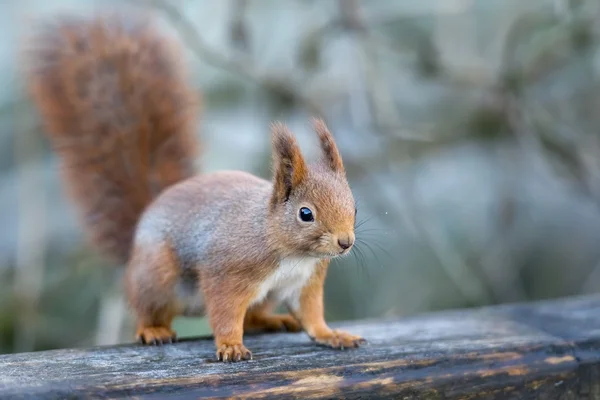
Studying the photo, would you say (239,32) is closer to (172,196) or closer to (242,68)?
(242,68)

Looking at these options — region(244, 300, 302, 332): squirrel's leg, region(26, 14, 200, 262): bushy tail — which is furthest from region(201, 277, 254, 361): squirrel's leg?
region(26, 14, 200, 262): bushy tail

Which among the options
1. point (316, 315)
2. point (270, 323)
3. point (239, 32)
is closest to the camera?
point (316, 315)

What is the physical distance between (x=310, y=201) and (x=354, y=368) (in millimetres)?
221

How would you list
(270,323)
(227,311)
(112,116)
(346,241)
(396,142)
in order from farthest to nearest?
(396,142) → (112,116) → (270,323) → (227,311) → (346,241)

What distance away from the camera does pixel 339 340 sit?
1.15 meters

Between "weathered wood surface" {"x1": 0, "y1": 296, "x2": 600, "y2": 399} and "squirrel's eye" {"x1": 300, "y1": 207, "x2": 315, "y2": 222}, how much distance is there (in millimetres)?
189

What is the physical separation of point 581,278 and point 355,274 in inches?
28.3

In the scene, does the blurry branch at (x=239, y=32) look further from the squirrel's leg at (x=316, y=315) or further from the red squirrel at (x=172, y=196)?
the squirrel's leg at (x=316, y=315)

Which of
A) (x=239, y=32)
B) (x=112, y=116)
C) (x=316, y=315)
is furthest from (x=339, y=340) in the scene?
(x=239, y=32)

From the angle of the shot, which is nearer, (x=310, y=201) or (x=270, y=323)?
(x=310, y=201)

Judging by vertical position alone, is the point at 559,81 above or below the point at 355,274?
above

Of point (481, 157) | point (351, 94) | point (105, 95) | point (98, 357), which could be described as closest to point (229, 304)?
point (98, 357)

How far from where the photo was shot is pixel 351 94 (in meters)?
2.22

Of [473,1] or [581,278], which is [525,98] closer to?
[473,1]
